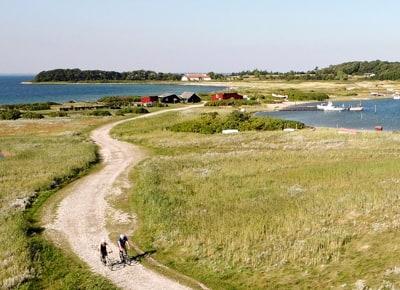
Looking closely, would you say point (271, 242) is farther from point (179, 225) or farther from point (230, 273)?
point (179, 225)

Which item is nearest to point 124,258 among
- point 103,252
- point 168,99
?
point 103,252

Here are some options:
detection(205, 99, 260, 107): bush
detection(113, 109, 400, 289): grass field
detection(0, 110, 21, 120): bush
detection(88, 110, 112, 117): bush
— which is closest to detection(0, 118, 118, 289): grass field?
detection(113, 109, 400, 289): grass field

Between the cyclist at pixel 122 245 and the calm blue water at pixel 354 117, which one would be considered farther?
the calm blue water at pixel 354 117

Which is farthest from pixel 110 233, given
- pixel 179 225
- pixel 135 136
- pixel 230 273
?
pixel 135 136

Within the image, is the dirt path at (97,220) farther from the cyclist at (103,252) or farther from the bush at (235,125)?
the bush at (235,125)

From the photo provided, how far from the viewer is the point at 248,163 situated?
52656 mm

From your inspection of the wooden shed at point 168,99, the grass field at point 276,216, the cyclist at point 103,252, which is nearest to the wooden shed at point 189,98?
the wooden shed at point 168,99

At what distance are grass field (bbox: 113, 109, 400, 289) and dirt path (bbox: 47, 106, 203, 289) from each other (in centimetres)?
189

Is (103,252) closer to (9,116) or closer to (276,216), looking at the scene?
(276,216)

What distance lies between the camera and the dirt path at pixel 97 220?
82.1 ft

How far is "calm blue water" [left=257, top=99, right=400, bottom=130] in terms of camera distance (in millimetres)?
97562

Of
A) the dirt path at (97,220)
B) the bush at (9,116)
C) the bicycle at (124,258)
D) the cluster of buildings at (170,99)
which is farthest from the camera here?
the cluster of buildings at (170,99)

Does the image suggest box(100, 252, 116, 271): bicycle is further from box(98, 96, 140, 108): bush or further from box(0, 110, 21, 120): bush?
box(98, 96, 140, 108): bush

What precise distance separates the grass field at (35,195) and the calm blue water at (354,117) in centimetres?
4825
